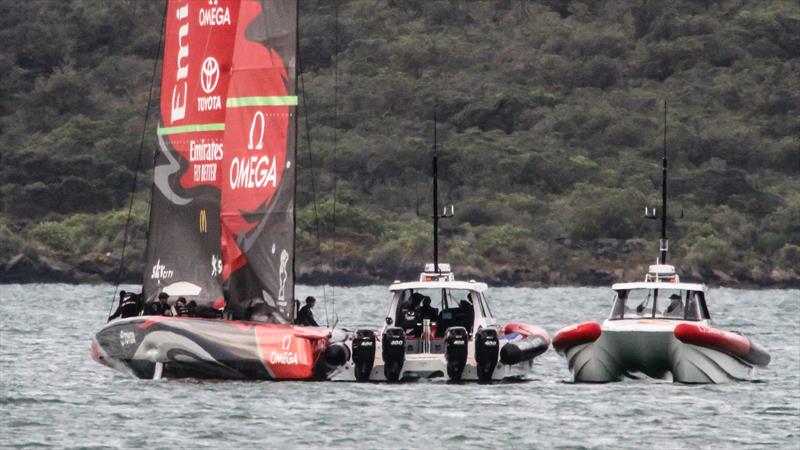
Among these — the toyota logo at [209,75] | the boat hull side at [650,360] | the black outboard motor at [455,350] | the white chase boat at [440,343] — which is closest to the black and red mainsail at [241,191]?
the toyota logo at [209,75]

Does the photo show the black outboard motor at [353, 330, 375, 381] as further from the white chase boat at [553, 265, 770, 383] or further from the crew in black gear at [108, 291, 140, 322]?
the crew in black gear at [108, 291, 140, 322]

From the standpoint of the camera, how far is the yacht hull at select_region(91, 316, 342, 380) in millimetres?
39969

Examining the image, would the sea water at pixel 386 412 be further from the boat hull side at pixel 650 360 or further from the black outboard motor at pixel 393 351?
the black outboard motor at pixel 393 351

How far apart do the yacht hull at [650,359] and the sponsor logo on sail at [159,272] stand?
8.39 meters

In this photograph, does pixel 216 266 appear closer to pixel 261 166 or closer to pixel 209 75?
pixel 261 166

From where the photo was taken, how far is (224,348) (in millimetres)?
39969

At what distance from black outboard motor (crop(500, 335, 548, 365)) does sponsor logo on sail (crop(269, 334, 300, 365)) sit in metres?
4.18

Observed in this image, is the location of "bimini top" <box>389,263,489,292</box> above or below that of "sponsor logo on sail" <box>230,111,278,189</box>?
below

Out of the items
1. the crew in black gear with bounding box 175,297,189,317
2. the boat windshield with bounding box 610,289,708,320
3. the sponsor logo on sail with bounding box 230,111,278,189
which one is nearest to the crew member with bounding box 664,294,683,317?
the boat windshield with bounding box 610,289,708,320

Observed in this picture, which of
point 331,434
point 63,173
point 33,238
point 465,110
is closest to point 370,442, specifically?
point 331,434

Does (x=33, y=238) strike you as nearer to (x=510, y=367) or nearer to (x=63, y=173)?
(x=63, y=173)

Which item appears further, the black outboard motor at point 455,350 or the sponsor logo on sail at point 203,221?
the sponsor logo on sail at point 203,221

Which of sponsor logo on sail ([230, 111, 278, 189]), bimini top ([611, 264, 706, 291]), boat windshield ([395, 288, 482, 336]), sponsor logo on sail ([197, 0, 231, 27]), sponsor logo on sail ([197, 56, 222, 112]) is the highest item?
sponsor logo on sail ([197, 0, 231, 27])

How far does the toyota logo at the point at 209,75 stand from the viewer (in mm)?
Answer: 46844
